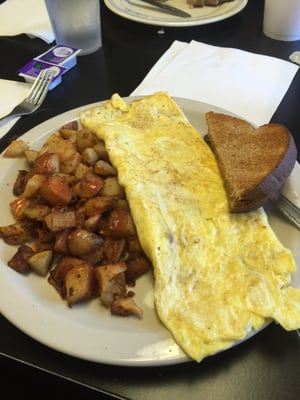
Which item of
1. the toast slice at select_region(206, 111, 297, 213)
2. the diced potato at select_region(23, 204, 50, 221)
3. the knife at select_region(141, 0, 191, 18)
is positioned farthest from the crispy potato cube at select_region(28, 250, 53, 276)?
the knife at select_region(141, 0, 191, 18)

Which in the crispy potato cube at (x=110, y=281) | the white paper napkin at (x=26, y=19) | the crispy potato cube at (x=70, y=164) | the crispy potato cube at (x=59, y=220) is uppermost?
the white paper napkin at (x=26, y=19)

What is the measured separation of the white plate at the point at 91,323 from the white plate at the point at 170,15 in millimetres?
1308

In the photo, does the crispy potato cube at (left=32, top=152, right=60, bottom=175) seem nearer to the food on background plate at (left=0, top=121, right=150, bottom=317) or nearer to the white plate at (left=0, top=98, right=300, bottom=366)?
the food on background plate at (left=0, top=121, right=150, bottom=317)

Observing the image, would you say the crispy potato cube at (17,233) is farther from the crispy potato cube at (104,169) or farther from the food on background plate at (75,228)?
the crispy potato cube at (104,169)

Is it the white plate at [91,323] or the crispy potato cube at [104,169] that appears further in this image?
the crispy potato cube at [104,169]

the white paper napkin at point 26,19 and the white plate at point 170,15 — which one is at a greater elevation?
the white paper napkin at point 26,19

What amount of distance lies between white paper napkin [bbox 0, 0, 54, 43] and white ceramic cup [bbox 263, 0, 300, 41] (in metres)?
1.10

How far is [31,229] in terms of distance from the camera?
1088mm

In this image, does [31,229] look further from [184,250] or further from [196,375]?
[196,375]

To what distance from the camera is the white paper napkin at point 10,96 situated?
1.54m

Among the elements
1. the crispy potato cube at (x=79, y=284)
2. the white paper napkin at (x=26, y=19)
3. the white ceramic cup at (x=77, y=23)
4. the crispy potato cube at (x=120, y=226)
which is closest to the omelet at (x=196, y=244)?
the crispy potato cube at (x=120, y=226)

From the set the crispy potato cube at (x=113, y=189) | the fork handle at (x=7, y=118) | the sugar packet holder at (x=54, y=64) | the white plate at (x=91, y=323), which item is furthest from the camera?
the sugar packet holder at (x=54, y=64)

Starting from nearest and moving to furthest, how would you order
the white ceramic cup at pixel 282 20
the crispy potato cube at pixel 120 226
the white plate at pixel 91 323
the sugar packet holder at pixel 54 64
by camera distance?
the white plate at pixel 91 323 → the crispy potato cube at pixel 120 226 → the sugar packet holder at pixel 54 64 → the white ceramic cup at pixel 282 20

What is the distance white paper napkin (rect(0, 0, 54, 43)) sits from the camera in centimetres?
208
